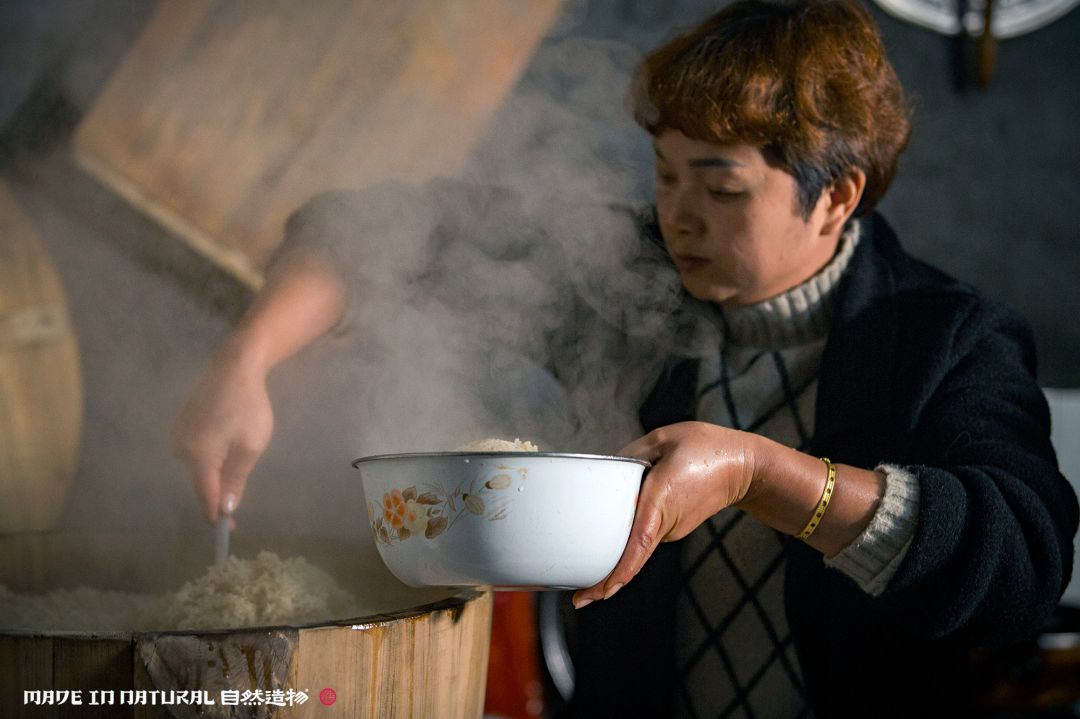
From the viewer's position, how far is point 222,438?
3.34 ft

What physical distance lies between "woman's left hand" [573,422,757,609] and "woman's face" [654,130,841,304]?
0.44m

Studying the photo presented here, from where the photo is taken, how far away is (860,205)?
144cm

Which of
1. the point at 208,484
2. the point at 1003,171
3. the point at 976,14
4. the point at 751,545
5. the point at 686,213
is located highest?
the point at 976,14

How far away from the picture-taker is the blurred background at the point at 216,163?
174 cm

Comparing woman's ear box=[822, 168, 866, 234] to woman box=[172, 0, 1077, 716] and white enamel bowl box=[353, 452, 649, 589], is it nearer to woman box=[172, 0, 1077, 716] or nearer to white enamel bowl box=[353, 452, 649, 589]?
woman box=[172, 0, 1077, 716]

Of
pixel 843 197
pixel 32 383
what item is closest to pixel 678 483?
pixel 843 197

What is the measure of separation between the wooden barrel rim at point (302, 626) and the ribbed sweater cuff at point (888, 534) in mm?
462

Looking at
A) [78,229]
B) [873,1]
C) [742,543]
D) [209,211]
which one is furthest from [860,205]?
[873,1]

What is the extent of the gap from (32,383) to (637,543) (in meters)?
1.58

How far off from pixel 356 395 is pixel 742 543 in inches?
30.2

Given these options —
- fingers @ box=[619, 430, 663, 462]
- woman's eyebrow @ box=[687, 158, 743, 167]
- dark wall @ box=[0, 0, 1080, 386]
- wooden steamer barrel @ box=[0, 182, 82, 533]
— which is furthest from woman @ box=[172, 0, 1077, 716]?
dark wall @ box=[0, 0, 1080, 386]

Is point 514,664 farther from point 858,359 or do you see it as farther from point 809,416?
point 858,359

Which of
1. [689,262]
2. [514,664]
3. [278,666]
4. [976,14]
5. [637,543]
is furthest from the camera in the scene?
[976,14]

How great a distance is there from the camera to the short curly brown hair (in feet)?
3.91
